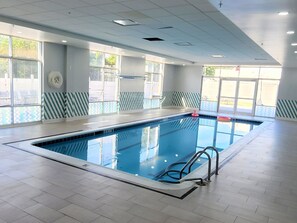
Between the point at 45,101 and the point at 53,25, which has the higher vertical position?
the point at 53,25

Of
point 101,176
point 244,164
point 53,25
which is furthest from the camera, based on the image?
point 53,25

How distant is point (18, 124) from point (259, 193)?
6.95 meters

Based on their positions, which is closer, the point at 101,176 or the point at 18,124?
the point at 101,176

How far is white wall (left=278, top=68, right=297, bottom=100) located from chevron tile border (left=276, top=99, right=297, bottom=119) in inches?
8.2

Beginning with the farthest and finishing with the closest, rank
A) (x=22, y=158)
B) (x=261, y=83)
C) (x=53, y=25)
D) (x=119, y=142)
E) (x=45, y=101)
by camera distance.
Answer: (x=261, y=83), (x=45, y=101), (x=119, y=142), (x=53, y=25), (x=22, y=158)

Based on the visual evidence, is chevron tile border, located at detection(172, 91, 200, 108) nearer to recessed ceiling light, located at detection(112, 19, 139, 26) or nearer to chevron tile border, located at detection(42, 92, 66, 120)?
chevron tile border, located at detection(42, 92, 66, 120)

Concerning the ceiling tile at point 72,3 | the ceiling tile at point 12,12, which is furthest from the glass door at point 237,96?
the ceiling tile at point 12,12

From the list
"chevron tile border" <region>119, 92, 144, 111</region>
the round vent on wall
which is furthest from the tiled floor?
"chevron tile border" <region>119, 92, 144, 111</region>

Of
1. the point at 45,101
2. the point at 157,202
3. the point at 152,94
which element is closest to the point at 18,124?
the point at 45,101

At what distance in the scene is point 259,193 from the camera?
377cm

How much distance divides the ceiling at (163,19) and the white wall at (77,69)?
1784 millimetres

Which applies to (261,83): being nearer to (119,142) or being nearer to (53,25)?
(119,142)

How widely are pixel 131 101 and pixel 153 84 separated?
8.37 ft

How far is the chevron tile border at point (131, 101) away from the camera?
470 inches
